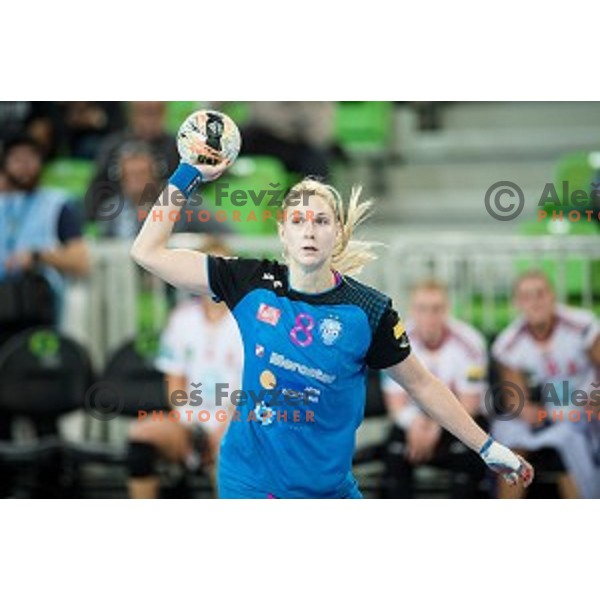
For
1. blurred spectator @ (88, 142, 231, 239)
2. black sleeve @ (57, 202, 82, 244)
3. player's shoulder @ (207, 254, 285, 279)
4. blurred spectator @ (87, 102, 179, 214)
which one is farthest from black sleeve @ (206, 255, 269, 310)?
black sleeve @ (57, 202, 82, 244)

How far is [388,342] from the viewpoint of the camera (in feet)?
17.5

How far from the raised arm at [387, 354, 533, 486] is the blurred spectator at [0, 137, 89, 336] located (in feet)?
8.68

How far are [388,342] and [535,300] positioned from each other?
189cm

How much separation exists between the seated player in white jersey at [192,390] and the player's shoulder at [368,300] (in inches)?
55.3

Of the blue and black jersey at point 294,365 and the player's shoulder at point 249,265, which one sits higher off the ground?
the player's shoulder at point 249,265

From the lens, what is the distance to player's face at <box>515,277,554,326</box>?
702cm

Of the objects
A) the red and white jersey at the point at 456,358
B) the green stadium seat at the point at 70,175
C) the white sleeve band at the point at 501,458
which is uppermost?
the green stadium seat at the point at 70,175

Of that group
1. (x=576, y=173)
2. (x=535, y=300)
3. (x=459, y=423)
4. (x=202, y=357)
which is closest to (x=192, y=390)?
(x=202, y=357)

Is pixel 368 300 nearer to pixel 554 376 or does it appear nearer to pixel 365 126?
pixel 554 376

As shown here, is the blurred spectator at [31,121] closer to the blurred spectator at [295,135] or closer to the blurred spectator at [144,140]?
the blurred spectator at [144,140]

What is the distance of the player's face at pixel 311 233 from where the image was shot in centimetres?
534

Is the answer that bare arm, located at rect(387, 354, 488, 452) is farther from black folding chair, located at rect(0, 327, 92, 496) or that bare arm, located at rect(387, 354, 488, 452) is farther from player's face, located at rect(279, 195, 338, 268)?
black folding chair, located at rect(0, 327, 92, 496)

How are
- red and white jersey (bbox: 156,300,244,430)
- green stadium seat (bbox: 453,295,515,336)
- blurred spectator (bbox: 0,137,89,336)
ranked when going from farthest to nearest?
1. blurred spectator (bbox: 0,137,89,336)
2. green stadium seat (bbox: 453,295,515,336)
3. red and white jersey (bbox: 156,300,244,430)

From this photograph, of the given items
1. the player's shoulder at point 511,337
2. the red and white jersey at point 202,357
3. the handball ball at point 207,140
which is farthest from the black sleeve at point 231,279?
the player's shoulder at point 511,337
